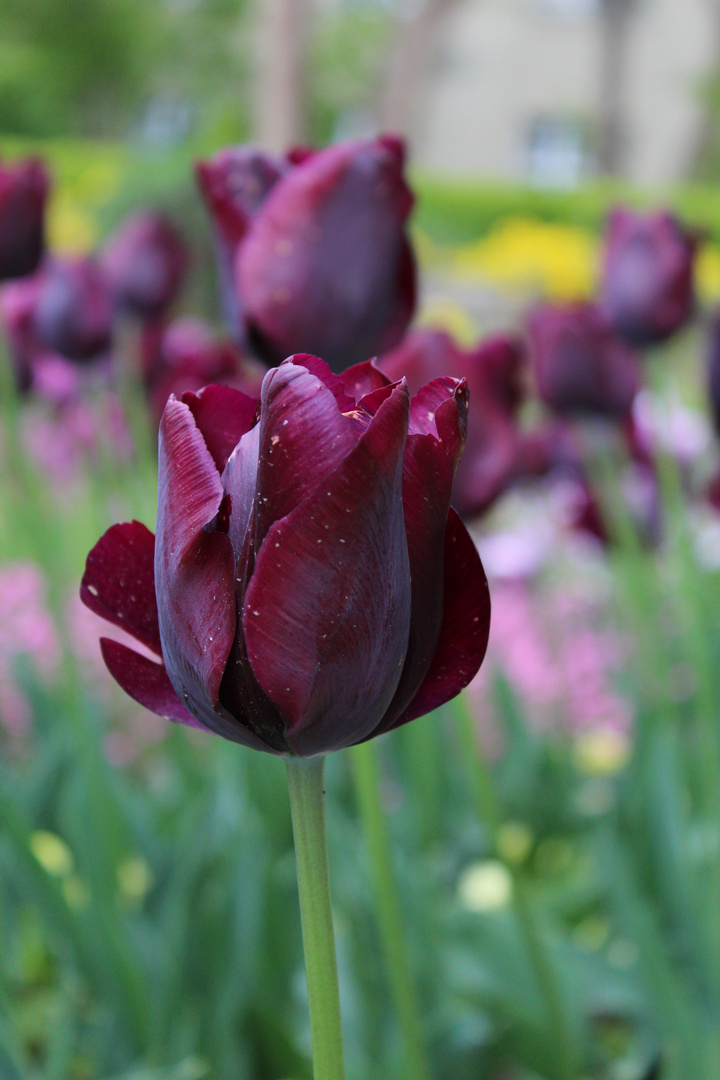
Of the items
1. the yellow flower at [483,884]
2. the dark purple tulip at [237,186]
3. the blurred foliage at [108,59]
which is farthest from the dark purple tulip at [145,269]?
the blurred foliage at [108,59]

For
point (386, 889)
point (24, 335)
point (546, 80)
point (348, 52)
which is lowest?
point (546, 80)

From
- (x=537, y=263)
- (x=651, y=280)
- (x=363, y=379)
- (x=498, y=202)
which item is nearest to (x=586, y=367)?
(x=651, y=280)

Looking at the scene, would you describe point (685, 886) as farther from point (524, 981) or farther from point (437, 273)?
point (437, 273)

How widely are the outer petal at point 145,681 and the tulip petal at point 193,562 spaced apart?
1.5 inches

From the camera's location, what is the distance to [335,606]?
0.32 meters

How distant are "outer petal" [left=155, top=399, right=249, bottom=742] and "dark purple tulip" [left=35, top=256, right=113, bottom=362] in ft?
2.80

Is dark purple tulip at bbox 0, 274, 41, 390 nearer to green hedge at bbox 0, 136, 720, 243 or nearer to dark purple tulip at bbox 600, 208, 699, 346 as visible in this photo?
dark purple tulip at bbox 600, 208, 699, 346

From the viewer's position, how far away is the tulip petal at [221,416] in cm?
35

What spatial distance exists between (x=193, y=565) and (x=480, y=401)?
62cm

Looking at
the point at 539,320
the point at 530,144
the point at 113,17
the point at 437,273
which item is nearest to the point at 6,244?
the point at 539,320

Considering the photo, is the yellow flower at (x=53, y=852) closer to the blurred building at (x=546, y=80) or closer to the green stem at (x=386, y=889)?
the green stem at (x=386, y=889)

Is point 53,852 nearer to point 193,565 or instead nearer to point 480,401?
point 480,401

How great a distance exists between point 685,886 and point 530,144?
19.5 m

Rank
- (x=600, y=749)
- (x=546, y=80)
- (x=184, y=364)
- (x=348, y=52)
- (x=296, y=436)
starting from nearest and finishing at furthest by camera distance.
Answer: (x=296, y=436) → (x=184, y=364) → (x=600, y=749) → (x=348, y=52) → (x=546, y=80)
